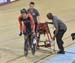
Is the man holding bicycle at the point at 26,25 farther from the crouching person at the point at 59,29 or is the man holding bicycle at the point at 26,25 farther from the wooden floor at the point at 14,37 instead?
the wooden floor at the point at 14,37

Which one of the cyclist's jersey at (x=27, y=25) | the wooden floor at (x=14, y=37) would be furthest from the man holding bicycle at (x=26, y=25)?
the wooden floor at (x=14, y=37)

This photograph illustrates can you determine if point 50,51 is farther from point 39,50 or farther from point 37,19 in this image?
point 37,19

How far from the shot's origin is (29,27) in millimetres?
10594


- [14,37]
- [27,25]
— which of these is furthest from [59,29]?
[14,37]

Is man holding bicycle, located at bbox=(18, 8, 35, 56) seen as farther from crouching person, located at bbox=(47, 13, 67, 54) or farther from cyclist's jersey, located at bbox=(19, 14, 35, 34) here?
crouching person, located at bbox=(47, 13, 67, 54)

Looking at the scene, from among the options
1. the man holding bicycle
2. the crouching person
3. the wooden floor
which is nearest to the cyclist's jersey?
the man holding bicycle

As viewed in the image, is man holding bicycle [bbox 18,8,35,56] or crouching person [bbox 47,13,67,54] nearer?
man holding bicycle [bbox 18,8,35,56]

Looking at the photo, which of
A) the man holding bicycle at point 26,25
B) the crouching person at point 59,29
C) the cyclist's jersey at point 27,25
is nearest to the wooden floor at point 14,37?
the crouching person at point 59,29

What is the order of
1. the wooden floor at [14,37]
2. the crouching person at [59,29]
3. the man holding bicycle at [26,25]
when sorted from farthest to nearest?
the crouching person at [59,29] → the wooden floor at [14,37] → the man holding bicycle at [26,25]

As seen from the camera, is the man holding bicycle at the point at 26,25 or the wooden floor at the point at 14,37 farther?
the wooden floor at the point at 14,37

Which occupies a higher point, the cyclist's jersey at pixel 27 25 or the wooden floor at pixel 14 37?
the cyclist's jersey at pixel 27 25

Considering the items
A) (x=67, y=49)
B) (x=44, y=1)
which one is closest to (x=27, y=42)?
(x=67, y=49)

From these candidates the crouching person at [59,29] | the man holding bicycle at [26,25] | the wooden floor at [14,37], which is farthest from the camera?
the crouching person at [59,29]

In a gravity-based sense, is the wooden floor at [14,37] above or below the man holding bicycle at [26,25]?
below
